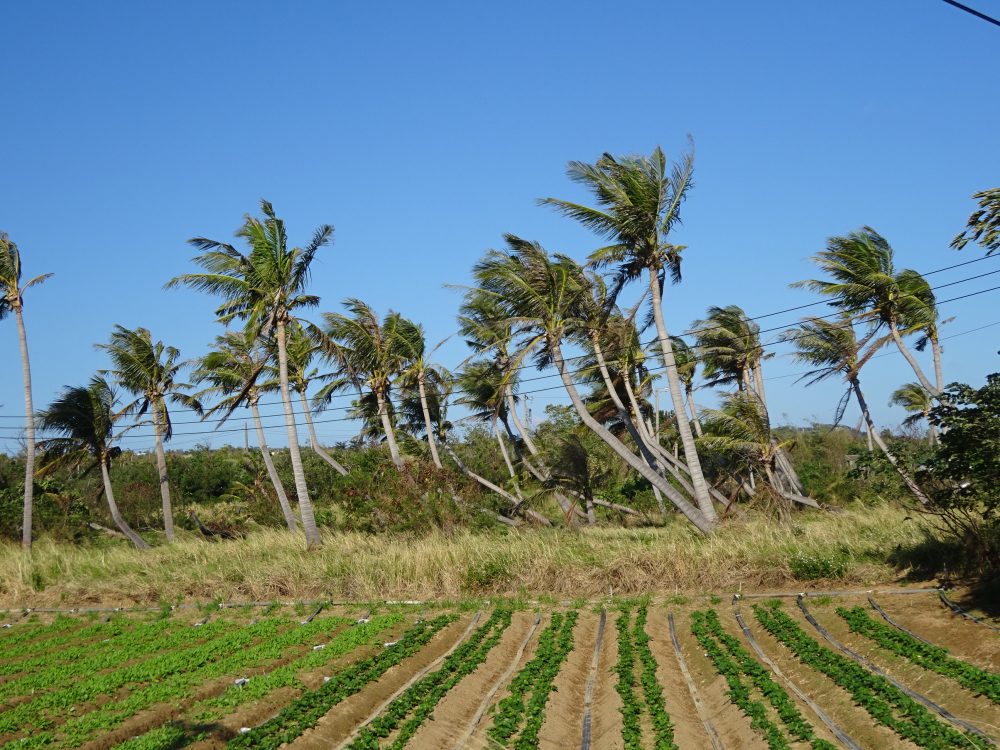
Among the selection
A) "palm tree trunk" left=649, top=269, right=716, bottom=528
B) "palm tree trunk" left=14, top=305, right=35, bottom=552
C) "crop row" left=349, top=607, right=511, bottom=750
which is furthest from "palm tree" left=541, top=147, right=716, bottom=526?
"palm tree trunk" left=14, top=305, right=35, bottom=552

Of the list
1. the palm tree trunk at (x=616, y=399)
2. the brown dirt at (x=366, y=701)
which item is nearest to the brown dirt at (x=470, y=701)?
the brown dirt at (x=366, y=701)

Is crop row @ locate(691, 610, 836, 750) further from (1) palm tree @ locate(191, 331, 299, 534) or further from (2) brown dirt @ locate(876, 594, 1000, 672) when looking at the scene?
(1) palm tree @ locate(191, 331, 299, 534)

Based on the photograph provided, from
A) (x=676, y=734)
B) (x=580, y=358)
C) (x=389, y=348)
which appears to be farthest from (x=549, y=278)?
(x=676, y=734)

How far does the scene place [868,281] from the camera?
2491 cm

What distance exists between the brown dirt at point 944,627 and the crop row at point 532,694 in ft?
17.3

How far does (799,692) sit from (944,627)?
11.9ft

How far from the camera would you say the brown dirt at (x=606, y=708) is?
382 inches

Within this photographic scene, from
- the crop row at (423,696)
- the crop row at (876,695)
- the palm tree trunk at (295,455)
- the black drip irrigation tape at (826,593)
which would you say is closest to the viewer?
the crop row at (876,695)

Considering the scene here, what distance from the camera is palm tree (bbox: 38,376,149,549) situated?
31.5 m

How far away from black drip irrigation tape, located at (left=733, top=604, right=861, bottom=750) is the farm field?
0.04 m

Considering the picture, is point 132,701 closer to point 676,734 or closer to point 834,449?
point 676,734

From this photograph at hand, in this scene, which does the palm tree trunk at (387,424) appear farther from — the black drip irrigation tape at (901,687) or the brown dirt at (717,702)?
the black drip irrigation tape at (901,687)

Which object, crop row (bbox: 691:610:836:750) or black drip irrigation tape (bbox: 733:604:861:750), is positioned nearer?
black drip irrigation tape (bbox: 733:604:861:750)

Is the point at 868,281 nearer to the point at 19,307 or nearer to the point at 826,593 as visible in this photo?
the point at 826,593
